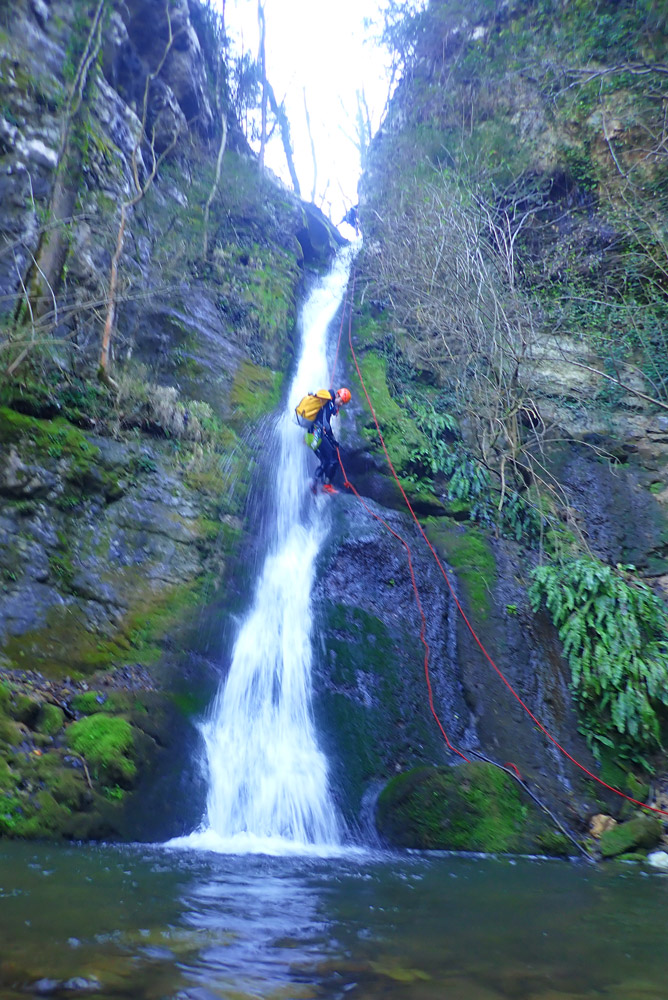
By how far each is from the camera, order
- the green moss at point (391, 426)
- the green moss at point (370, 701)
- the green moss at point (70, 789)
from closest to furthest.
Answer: the green moss at point (70, 789) → the green moss at point (370, 701) → the green moss at point (391, 426)

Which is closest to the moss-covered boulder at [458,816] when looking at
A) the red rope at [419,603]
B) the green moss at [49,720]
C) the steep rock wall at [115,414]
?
the red rope at [419,603]

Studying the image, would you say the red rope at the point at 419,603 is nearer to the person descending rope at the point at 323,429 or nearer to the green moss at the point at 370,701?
the green moss at the point at 370,701

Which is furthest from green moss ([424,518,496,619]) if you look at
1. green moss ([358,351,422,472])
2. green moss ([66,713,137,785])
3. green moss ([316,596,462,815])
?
green moss ([66,713,137,785])

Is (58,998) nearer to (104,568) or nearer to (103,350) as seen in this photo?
(104,568)

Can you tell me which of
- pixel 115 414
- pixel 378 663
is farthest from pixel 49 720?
pixel 115 414

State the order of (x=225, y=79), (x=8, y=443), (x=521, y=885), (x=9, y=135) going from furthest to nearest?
(x=225, y=79) < (x=9, y=135) < (x=8, y=443) < (x=521, y=885)

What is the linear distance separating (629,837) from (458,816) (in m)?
1.90

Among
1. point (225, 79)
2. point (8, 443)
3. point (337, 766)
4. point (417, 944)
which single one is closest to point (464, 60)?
point (225, 79)

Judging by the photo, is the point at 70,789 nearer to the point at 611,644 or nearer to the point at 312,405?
the point at 611,644

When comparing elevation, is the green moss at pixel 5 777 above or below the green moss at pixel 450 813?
above

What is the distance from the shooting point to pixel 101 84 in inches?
517

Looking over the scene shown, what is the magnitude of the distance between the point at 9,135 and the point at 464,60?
15190 millimetres

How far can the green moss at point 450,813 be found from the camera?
5695mm

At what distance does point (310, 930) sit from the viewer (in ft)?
9.59
